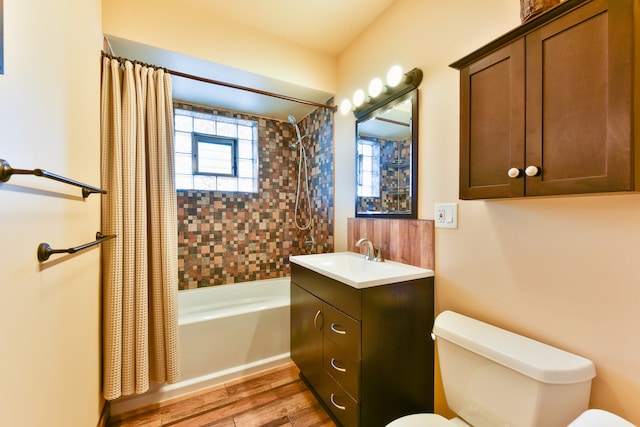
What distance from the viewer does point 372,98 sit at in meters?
1.83

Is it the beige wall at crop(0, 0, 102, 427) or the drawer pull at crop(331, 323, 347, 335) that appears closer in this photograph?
the beige wall at crop(0, 0, 102, 427)

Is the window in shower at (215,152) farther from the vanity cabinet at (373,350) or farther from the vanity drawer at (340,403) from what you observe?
the vanity drawer at (340,403)

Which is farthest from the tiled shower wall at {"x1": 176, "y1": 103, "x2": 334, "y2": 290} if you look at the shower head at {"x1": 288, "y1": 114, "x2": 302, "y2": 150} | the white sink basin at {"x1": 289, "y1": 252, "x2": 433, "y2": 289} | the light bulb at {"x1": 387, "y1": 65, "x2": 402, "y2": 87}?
the light bulb at {"x1": 387, "y1": 65, "x2": 402, "y2": 87}

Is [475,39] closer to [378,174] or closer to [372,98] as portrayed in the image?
[372,98]

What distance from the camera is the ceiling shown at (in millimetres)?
1741

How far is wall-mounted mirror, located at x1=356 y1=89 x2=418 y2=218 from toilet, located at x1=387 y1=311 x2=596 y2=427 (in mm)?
716

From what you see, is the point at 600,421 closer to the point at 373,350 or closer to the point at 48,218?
the point at 373,350

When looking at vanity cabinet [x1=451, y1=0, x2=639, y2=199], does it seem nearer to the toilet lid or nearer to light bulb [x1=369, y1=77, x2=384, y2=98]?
light bulb [x1=369, y1=77, x2=384, y2=98]

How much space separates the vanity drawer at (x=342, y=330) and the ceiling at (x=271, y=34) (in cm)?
179

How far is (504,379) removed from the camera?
925 mm

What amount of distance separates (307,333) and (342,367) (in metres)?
0.40

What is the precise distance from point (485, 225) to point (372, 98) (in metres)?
1.12

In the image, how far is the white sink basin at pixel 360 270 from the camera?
4.21 feet

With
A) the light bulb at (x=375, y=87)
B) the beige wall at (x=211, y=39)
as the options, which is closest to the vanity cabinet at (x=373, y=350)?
the light bulb at (x=375, y=87)
